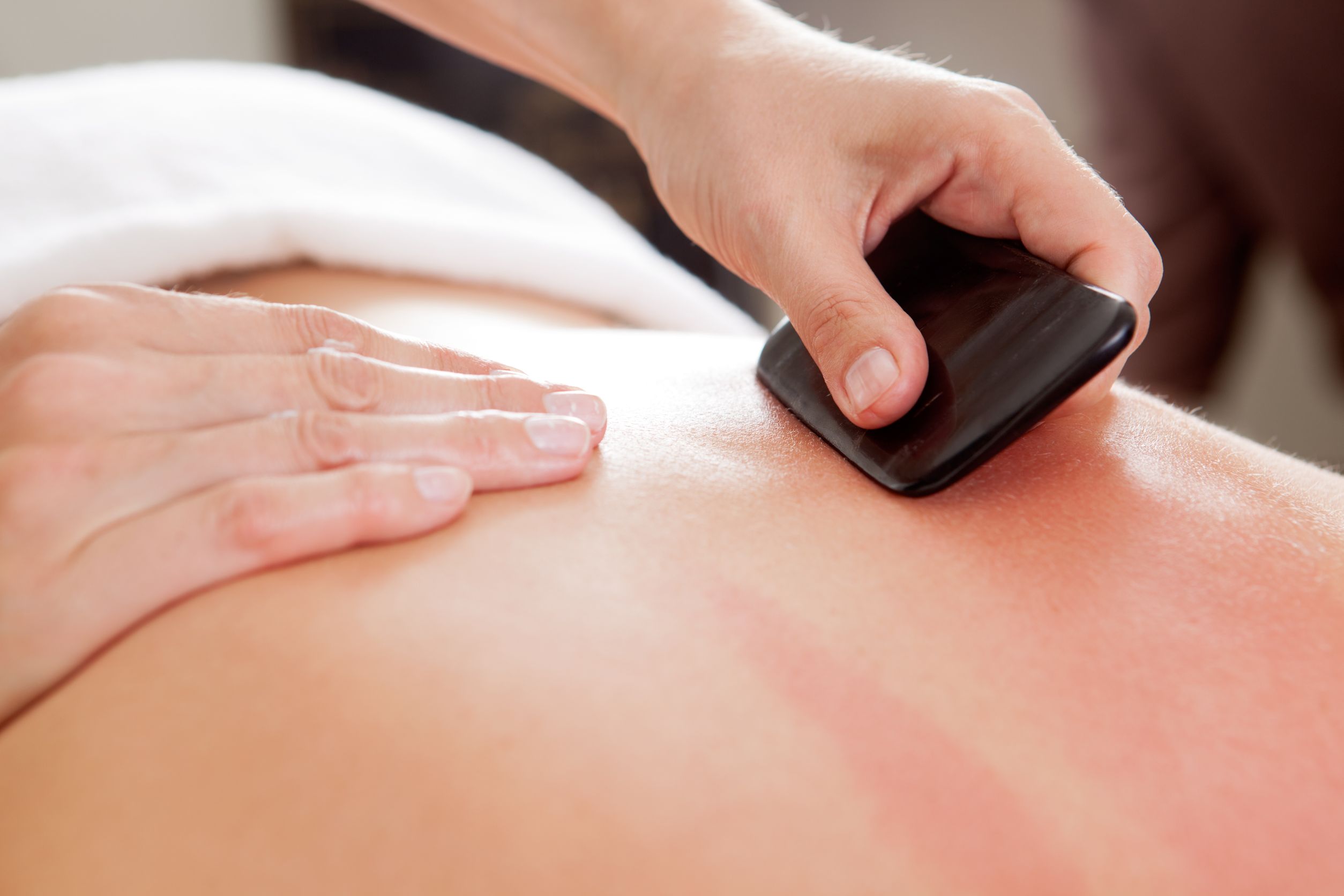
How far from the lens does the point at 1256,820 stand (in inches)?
15.6

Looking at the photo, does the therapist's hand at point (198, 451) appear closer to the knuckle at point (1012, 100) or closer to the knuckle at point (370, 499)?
the knuckle at point (370, 499)

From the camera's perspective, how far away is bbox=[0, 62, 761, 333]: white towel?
2.60 ft

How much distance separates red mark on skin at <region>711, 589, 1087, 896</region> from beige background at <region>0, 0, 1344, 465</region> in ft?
6.76

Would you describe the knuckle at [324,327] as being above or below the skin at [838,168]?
below

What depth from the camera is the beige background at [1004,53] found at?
88.8 inches

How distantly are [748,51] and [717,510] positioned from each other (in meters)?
0.46

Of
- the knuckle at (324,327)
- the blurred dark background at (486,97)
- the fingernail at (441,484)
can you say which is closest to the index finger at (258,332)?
the knuckle at (324,327)

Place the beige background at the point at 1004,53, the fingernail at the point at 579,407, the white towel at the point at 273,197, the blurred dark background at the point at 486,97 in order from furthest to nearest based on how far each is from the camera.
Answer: the blurred dark background at the point at 486,97 < the beige background at the point at 1004,53 < the white towel at the point at 273,197 < the fingernail at the point at 579,407

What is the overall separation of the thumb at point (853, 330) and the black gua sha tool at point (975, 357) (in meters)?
0.01

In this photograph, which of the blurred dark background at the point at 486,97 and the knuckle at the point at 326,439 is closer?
the knuckle at the point at 326,439

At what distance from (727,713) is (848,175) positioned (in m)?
0.45

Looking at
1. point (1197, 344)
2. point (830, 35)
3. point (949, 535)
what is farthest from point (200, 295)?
point (1197, 344)

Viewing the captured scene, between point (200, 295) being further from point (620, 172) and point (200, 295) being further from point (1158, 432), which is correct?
point (620, 172)

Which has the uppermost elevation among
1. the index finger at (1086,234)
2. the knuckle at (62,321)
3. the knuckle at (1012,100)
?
the knuckle at (1012,100)
